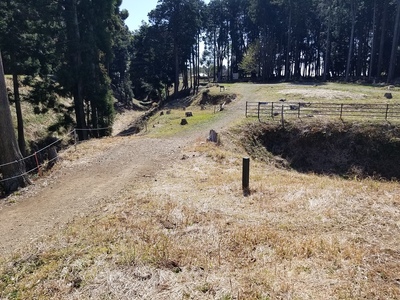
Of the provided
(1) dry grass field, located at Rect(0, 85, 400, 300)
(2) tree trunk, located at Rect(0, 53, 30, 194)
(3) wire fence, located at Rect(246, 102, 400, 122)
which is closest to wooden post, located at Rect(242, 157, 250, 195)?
(1) dry grass field, located at Rect(0, 85, 400, 300)

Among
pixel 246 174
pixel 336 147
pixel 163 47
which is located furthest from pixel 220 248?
pixel 163 47

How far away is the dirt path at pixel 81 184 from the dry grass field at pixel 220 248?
0.58 meters

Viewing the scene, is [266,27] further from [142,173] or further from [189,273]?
[189,273]

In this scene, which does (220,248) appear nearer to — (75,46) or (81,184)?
(81,184)

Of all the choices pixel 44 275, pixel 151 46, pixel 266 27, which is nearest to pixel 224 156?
pixel 44 275

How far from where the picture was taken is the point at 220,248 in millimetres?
6223

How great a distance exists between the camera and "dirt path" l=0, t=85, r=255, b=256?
7.92 m

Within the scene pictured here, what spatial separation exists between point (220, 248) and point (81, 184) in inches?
261

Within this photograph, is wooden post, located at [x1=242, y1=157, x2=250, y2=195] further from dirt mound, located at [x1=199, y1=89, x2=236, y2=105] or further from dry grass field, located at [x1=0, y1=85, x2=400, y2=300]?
dirt mound, located at [x1=199, y1=89, x2=236, y2=105]

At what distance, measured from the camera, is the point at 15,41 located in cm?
1706

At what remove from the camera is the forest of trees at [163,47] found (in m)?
18.8

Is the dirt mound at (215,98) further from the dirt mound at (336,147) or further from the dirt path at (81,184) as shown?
the dirt path at (81,184)

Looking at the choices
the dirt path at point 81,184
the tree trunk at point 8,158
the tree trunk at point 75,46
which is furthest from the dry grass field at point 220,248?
the tree trunk at point 75,46

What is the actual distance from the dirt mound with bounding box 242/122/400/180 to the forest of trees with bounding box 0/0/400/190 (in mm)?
13213
